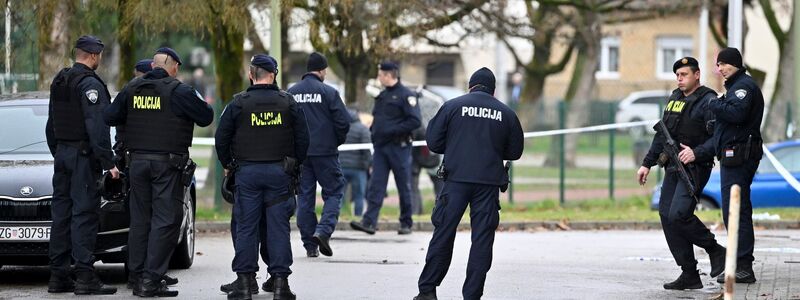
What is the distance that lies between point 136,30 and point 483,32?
810cm

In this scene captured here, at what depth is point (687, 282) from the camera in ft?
36.6

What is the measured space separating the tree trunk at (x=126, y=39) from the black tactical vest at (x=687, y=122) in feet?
25.8

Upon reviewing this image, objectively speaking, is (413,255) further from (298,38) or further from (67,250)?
(298,38)

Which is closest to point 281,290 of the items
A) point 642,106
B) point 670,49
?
point 642,106

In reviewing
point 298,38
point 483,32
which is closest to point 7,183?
point 298,38

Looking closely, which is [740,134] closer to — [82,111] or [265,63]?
[265,63]

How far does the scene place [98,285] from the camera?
1067 cm

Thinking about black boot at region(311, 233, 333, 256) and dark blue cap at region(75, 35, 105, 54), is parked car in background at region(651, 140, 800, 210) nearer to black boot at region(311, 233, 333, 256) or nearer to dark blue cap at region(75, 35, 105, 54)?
black boot at region(311, 233, 333, 256)

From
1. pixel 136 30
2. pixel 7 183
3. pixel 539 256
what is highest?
pixel 136 30

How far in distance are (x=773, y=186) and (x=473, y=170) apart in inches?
446

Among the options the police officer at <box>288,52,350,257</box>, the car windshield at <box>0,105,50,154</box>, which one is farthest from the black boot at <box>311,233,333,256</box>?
the car windshield at <box>0,105,50,154</box>

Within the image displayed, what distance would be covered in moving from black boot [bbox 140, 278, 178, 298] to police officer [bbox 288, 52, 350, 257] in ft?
10.0

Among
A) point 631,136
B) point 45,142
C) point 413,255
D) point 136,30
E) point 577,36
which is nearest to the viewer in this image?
point 45,142

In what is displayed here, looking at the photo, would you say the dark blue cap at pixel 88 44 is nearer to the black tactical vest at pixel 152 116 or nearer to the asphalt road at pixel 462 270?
the black tactical vest at pixel 152 116
